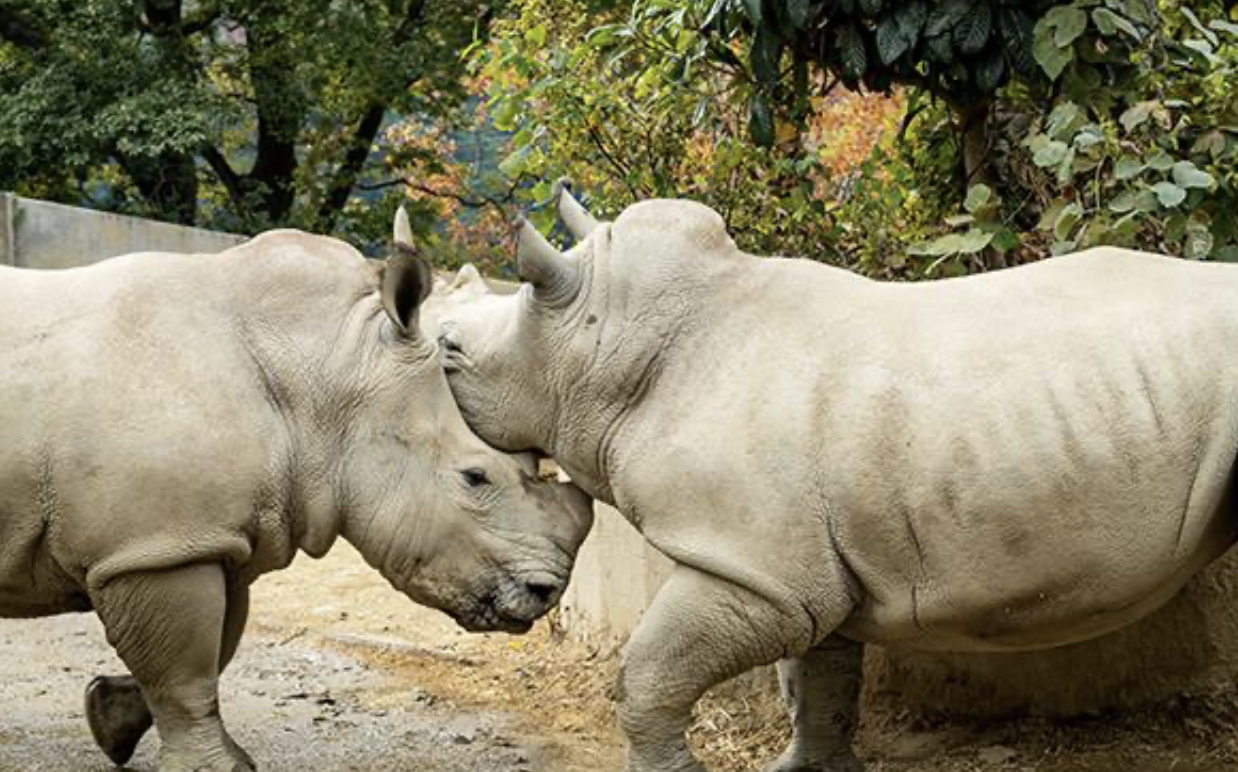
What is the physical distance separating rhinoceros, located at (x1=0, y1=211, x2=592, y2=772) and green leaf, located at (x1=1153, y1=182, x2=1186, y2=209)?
1865mm

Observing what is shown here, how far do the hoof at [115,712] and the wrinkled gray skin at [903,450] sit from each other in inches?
77.1

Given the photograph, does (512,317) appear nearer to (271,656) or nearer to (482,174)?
(271,656)

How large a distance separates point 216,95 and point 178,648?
12904mm

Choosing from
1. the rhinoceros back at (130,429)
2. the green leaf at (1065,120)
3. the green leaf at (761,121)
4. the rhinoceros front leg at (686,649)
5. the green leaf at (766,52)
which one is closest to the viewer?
the rhinoceros front leg at (686,649)

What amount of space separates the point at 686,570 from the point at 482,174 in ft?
57.0

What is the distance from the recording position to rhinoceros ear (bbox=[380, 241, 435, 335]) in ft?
17.9

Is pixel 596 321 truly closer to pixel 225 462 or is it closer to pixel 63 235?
pixel 225 462

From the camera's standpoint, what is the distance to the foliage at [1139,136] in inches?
219

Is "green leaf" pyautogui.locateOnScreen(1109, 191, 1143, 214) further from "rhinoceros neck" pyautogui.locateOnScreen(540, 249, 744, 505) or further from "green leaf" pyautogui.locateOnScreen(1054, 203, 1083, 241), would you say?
"rhinoceros neck" pyautogui.locateOnScreen(540, 249, 744, 505)

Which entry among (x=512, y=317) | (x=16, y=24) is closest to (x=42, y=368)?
(x=512, y=317)

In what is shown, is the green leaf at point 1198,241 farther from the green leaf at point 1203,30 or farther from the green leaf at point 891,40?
the green leaf at point 891,40

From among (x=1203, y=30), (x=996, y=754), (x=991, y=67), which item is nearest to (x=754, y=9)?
(x=991, y=67)

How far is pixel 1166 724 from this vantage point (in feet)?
17.9

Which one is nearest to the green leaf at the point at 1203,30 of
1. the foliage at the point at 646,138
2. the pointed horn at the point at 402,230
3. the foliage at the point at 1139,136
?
the foliage at the point at 1139,136
